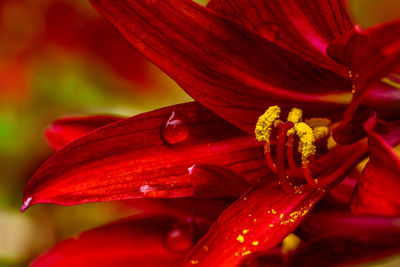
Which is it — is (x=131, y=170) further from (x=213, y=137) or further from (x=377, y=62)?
(x=377, y=62)

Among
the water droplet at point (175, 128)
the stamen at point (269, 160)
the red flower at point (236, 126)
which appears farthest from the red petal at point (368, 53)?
the water droplet at point (175, 128)

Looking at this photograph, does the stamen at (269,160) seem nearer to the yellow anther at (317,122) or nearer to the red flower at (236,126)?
the red flower at (236,126)

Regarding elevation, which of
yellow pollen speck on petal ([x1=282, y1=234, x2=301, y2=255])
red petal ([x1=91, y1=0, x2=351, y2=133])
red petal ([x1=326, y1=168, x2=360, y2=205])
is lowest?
yellow pollen speck on petal ([x1=282, y1=234, x2=301, y2=255])

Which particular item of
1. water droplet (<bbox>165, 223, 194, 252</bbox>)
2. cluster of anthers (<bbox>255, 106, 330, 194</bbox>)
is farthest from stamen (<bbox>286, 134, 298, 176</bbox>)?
water droplet (<bbox>165, 223, 194, 252</bbox>)

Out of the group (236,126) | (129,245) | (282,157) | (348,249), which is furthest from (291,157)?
(129,245)

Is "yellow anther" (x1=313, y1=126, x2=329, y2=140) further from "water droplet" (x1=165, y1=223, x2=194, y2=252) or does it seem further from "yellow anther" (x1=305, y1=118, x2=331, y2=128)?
"water droplet" (x1=165, y1=223, x2=194, y2=252)
